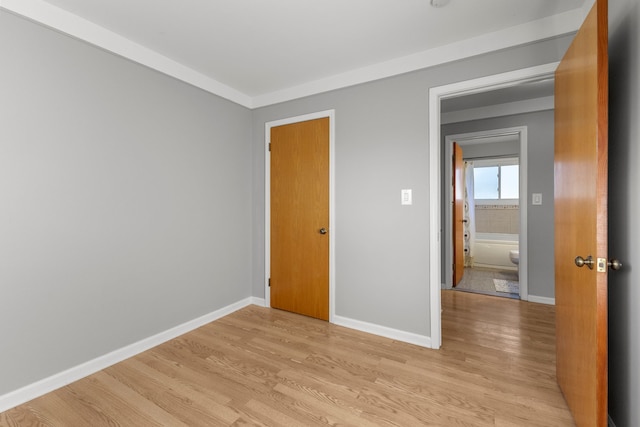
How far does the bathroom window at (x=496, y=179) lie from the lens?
672 cm

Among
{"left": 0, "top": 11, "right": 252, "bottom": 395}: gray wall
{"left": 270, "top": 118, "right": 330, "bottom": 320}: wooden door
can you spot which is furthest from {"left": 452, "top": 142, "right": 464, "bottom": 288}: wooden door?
{"left": 0, "top": 11, "right": 252, "bottom": 395}: gray wall

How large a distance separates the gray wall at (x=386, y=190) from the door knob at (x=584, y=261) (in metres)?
1.08


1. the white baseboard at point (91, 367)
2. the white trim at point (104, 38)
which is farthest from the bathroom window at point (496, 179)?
the white baseboard at point (91, 367)

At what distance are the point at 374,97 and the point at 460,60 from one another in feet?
2.37

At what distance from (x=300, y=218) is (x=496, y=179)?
5905mm

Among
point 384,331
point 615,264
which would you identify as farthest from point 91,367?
point 615,264

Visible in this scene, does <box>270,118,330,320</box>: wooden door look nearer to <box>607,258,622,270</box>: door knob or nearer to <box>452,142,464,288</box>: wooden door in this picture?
<box>607,258,622,270</box>: door knob

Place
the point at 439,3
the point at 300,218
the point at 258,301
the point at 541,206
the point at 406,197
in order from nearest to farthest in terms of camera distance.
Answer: the point at 439,3 → the point at 406,197 → the point at 300,218 → the point at 258,301 → the point at 541,206

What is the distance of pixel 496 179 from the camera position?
6.92 metres

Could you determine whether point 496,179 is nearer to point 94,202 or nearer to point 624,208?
point 624,208

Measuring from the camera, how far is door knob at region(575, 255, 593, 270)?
4.28 feet

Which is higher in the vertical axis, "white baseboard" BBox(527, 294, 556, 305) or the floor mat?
"white baseboard" BBox(527, 294, 556, 305)

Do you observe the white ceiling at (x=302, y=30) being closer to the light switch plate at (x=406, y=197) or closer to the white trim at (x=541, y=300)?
the light switch plate at (x=406, y=197)

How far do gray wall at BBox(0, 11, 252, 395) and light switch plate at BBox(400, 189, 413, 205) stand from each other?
1.83 m
